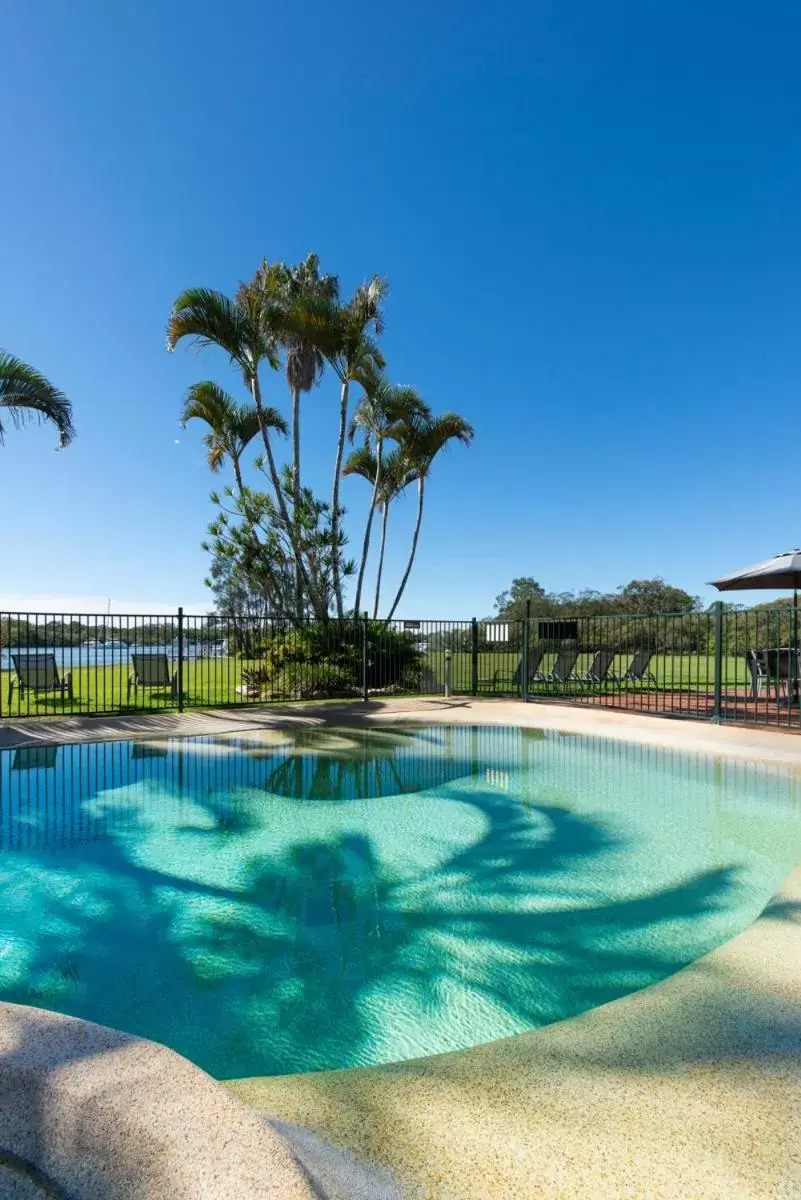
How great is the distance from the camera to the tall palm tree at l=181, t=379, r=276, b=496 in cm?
1422

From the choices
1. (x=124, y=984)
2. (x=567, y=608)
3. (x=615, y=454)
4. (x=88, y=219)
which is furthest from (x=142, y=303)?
(x=567, y=608)

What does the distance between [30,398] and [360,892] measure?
9260mm

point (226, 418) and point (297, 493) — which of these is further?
point (226, 418)

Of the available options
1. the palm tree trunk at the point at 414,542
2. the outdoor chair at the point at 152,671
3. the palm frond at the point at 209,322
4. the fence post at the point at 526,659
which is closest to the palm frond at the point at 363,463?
the palm tree trunk at the point at 414,542

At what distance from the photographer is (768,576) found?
10.5 metres

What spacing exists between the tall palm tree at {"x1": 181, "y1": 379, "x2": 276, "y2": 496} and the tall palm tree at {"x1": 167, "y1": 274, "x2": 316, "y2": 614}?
5.18 feet

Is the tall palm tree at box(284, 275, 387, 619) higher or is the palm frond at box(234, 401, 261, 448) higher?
the tall palm tree at box(284, 275, 387, 619)

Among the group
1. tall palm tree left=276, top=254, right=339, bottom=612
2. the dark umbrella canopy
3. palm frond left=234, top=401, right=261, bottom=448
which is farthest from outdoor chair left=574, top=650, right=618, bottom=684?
palm frond left=234, top=401, right=261, bottom=448

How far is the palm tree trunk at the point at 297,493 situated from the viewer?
12.5 m

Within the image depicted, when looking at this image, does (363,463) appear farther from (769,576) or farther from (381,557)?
(769,576)

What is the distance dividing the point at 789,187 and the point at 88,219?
462 inches

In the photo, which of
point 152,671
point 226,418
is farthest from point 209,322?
point 152,671

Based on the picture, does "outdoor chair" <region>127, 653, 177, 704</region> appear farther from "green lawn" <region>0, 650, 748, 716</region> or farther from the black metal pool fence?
"green lawn" <region>0, 650, 748, 716</region>

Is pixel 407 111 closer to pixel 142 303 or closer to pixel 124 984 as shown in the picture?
pixel 142 303
